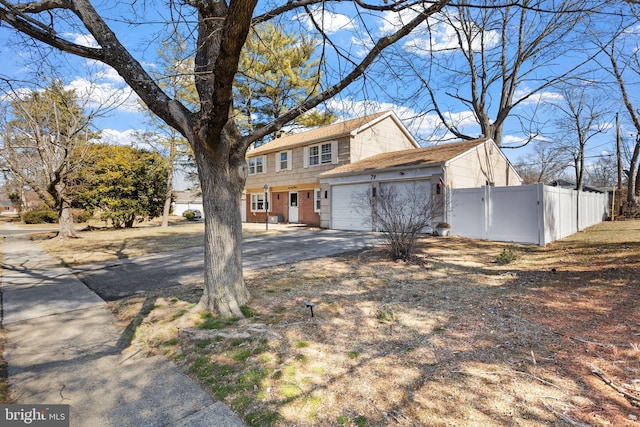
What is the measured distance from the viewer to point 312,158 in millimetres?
19625

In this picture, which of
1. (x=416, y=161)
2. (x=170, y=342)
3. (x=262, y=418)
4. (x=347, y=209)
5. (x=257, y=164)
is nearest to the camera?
(x=262, y=418)

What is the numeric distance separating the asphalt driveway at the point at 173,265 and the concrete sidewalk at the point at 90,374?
94 cm

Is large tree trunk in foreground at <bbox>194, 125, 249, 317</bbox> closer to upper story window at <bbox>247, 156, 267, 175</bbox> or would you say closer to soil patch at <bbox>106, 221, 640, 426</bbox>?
soil patch at <bbox>106, 221, 640, 426</bbox>

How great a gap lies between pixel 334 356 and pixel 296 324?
906 mm

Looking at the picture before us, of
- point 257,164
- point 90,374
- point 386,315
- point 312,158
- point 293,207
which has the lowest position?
point 90,374

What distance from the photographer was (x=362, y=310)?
4410mm

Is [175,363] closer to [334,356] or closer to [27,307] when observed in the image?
[334,356]

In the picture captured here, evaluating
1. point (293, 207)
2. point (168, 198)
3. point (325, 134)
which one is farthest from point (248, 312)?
point (168, 198)

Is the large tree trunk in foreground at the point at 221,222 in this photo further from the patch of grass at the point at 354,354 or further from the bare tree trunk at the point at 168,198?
the bare tree trunk at the point at 168,198

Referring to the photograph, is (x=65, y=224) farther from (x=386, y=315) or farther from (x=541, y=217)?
(x=541, y=217)

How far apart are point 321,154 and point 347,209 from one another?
4.44 m

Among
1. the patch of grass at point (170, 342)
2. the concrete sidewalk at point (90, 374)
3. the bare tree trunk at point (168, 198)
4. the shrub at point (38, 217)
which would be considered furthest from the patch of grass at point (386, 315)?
the shrub at point (38, 217)

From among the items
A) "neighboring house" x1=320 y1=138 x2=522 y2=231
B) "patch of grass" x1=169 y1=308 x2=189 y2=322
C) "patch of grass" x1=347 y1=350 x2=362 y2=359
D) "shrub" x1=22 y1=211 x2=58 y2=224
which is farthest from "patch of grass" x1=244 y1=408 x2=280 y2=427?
"shrub" x1=22 y1=211 x2=58 y2=224

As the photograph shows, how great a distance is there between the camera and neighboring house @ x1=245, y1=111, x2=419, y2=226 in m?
17.9
